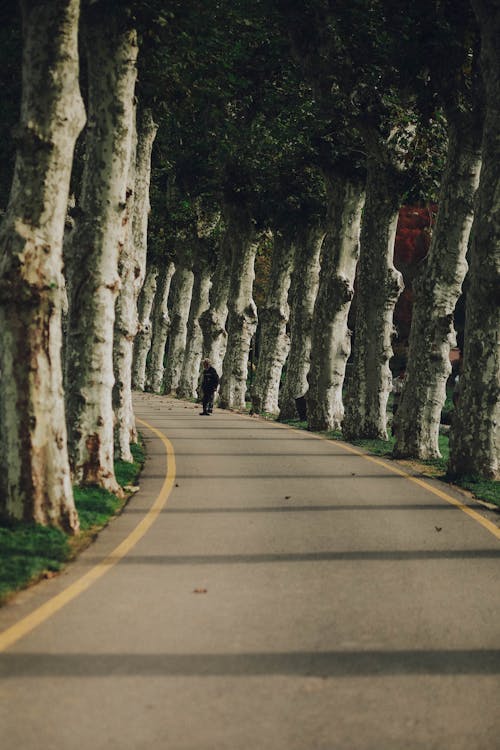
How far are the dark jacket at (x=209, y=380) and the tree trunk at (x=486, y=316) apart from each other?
18.5m

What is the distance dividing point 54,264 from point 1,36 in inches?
469

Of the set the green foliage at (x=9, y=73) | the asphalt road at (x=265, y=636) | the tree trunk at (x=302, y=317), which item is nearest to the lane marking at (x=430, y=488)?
the asphalt road at (x=265, y=636)

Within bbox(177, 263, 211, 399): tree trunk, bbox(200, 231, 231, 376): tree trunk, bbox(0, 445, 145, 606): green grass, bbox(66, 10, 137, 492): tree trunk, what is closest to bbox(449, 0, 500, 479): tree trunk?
bbox(66, 10, 137, 492): tree trunk

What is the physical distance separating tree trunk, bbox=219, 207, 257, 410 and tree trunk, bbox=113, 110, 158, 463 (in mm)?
16031

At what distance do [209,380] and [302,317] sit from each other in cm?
371

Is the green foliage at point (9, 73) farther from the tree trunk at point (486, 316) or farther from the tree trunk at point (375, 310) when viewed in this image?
the tree trunk at point (375, 310)

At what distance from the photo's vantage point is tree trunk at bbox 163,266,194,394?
179ft

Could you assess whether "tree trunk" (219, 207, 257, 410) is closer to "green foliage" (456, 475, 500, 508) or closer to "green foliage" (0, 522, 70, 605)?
"green foliage" (456, 475, 500, 508)

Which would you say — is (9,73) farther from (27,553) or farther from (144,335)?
(144,335)

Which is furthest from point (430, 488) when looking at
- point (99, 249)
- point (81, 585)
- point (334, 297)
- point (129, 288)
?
point (334, 297)

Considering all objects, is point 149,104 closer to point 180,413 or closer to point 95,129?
point 95,129

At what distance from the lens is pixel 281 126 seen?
1251 inches

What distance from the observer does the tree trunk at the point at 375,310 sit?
25.2m

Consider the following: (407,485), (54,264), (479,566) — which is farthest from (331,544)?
(407,485)
